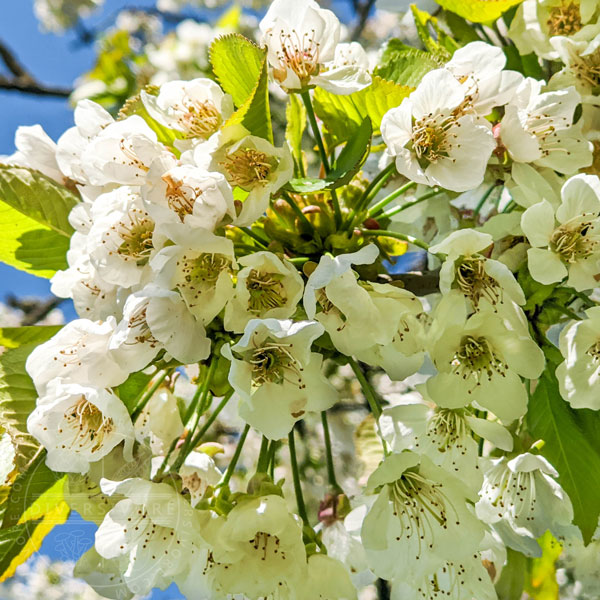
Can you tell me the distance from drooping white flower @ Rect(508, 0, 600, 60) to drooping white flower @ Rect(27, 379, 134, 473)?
1182mm

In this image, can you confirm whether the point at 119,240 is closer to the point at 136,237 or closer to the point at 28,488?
the point at 136,237

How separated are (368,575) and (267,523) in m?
0.38

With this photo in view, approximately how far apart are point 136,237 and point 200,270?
13cm

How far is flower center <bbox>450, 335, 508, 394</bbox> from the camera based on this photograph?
1.11m

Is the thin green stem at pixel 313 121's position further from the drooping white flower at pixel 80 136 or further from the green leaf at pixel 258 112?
the drooping white flower at pixel 80 136

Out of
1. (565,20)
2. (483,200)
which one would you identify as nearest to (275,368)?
(483,200)

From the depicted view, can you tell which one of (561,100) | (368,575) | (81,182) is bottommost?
(368,575)

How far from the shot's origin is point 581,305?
1405 millimetres

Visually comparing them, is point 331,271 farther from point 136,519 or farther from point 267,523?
point 136,519

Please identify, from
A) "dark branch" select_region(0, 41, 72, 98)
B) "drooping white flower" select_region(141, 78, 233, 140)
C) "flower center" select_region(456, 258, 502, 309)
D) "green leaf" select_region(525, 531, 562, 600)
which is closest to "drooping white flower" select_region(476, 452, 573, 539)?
"flower center" select_region(456, 258, 502, 309)

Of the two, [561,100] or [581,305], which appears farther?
[581,305]

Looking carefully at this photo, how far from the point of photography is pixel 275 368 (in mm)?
1080

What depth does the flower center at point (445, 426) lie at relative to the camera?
122 centimetres

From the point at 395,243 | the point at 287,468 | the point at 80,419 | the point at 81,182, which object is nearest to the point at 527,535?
the point at 395,243
